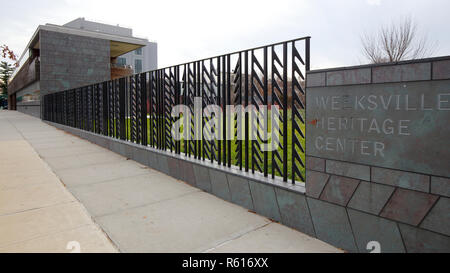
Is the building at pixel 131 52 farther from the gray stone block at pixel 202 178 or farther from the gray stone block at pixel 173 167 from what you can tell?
the gray stone block at pixel 202 178

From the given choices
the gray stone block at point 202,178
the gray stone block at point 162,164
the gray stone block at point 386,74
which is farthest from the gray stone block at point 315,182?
the gray stone block at point 162,164

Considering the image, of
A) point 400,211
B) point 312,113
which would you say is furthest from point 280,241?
point 312,113

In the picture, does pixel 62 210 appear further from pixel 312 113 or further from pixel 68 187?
pixel 312 113

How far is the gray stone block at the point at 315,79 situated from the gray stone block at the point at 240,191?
1451 millimetres

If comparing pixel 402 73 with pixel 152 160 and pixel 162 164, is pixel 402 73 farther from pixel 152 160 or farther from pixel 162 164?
pixel 152 160

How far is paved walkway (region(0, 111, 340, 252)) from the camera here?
2828 mm

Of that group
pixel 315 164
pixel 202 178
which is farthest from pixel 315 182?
pixel 202 178

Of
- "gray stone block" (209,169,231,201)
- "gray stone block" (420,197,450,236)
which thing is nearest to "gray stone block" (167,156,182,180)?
"gray stone block" (209,169,231,201)

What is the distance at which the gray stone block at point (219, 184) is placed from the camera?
403 centimetres

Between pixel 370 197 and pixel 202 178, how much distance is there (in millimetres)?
2590

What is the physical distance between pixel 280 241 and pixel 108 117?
7318 millimetres

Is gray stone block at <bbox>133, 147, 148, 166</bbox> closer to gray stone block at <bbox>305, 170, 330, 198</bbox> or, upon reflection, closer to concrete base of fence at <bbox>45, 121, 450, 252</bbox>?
concrete base of fence at <bbox>45, 121, 450, 252</bbox>

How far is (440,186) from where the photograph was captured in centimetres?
208

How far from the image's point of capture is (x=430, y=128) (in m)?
2.12
